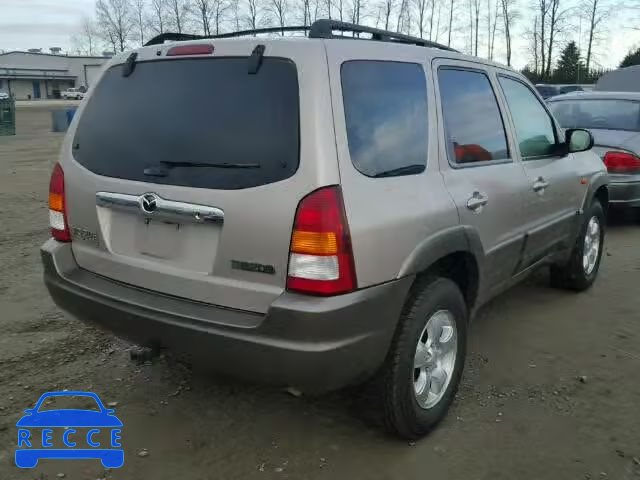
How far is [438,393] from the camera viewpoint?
118 inches

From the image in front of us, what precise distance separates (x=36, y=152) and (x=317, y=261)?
16.6 m

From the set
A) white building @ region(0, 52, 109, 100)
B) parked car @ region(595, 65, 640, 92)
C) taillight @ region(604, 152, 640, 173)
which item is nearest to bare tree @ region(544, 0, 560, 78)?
parked car @ region(595, 65, 640, 92)

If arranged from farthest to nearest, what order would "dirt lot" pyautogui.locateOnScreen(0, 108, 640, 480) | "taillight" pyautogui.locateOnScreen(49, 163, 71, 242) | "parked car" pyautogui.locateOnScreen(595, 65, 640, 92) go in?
1. "parked car" pyautogui.locateOnScreen(595, 65, 640, 92)
2. "taillight" pyautogui.locateOnScreen(49, 163, 71, 242)
3. "dirt lot" pyautogui.locateOnScreen(0, 108, 640, 480)

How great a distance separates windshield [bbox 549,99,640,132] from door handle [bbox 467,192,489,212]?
213 inches

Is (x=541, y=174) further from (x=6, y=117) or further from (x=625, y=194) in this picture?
(x=6, y=117)

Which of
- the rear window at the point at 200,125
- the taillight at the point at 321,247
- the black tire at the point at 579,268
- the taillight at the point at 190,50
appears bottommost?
the black tire at the point at 579,268

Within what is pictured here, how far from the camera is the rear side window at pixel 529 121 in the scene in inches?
153

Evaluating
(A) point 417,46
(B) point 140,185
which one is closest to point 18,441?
(B) point 140,185

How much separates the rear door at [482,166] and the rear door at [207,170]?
36.0 inches

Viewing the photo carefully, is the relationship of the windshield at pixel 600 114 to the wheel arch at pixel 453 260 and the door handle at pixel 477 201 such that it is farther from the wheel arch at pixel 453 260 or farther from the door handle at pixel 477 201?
the wheel arch at pixel 453 260

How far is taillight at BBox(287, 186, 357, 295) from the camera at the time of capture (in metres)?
2.31

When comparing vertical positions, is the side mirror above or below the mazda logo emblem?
above

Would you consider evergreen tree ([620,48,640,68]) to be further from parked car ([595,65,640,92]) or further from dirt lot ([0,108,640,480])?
dirt lot ([0,108,640,480])

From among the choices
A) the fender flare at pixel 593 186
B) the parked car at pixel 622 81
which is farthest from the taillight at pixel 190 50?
the parked car at pixel 622 81
